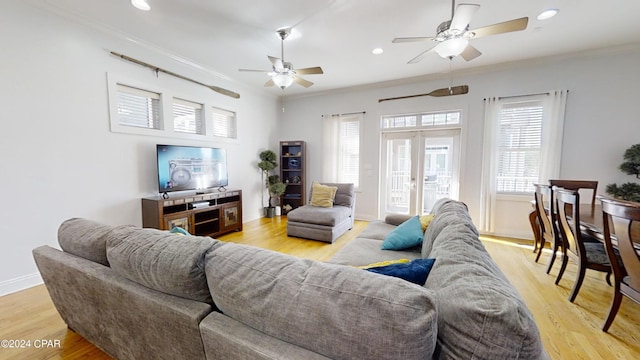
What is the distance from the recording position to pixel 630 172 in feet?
10.4

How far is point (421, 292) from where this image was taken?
27.3 inches

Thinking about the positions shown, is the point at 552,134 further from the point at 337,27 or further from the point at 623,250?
the point at 337,27

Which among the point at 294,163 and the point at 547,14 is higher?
the point at 547,14

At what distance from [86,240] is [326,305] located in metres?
1.58

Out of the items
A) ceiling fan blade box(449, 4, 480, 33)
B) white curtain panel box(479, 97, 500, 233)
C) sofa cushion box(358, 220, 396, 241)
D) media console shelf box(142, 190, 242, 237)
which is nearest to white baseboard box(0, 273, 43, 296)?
media console shelf box(142, 190, 242, 237)

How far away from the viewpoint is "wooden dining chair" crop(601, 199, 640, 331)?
5.02 feet

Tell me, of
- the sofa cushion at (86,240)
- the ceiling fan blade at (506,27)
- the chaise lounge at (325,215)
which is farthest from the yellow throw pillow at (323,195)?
the sofa cushion at (86,240)

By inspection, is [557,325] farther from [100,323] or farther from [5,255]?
[5,255]

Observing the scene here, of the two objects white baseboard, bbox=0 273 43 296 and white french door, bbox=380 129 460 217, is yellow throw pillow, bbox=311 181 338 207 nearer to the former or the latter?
white french door, bbox=380 129 460 217

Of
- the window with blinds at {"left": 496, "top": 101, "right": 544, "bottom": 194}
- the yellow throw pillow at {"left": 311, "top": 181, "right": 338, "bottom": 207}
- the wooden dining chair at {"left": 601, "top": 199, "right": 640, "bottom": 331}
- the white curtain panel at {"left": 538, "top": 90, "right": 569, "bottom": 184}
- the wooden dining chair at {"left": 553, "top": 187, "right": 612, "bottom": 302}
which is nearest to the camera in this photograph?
the wooden dining chair at {"left": 601, "top": 199, "right": 640, "bottom": 331}

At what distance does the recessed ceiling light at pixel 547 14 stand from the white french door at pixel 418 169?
191 centimetres

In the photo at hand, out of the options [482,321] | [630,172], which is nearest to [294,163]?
[482,321]

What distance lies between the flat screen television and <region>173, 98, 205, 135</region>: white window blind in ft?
1.40

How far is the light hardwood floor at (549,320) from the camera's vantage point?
164cm
